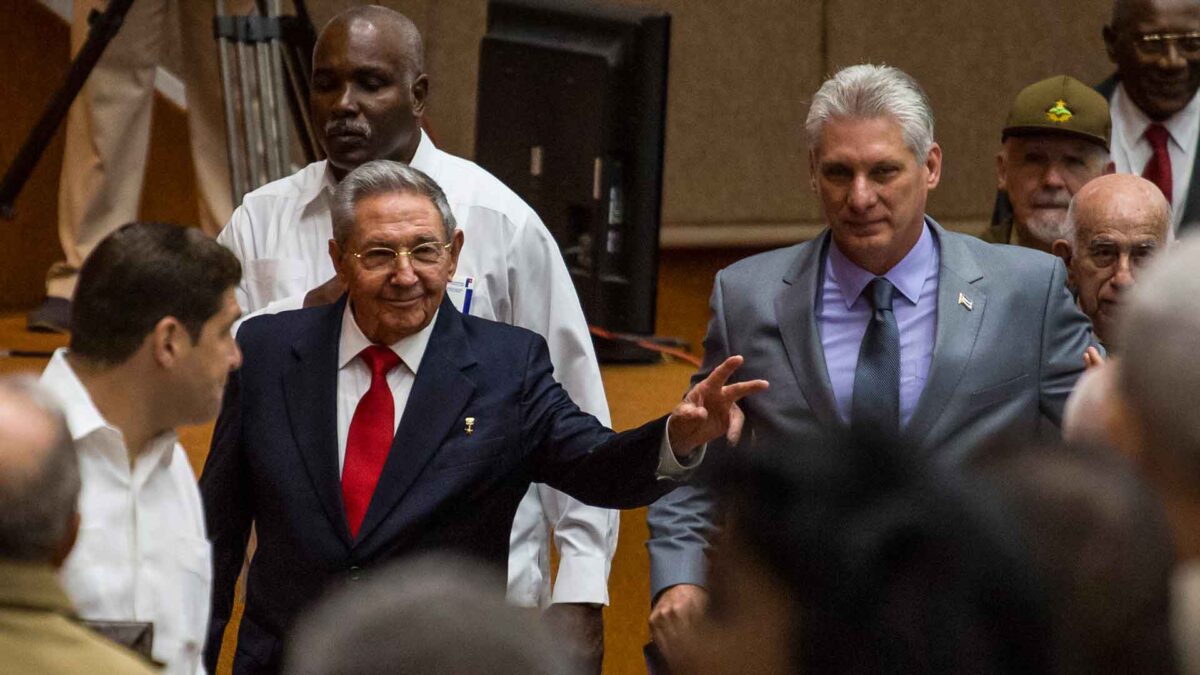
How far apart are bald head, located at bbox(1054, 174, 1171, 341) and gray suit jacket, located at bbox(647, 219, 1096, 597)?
13.0 inches

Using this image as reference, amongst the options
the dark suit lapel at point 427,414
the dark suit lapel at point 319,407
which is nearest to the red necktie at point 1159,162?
the dark suit lapel at point 427,414

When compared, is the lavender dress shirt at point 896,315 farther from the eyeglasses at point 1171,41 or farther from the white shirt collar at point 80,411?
the eyeglasses at point 1171,41

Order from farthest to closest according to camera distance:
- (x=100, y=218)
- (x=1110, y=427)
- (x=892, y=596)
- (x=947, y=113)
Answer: (x=947, y=113)
(x=100, y=218)
(x=1110, y=427)
(x=892, y=596)

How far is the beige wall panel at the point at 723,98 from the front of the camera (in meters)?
6.86

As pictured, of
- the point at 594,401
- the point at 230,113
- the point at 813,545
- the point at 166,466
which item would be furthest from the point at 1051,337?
the point at 230,113

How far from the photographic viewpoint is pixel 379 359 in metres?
2.95

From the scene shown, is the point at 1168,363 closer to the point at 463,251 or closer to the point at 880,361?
the point at 880,361

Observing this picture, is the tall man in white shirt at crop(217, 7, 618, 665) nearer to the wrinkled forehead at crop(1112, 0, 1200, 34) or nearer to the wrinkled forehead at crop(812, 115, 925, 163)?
the wrinkled forehead at crop(812, 115, 925, 163)

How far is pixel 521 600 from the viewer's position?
3197 millimetres

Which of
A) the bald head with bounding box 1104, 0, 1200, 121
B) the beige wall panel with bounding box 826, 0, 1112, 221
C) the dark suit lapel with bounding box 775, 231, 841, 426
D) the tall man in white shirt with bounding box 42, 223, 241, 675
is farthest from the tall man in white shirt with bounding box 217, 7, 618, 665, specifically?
the beige wall panel with bounding box 826, 0, 1112, 221

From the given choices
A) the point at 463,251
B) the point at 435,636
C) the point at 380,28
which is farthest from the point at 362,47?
the point at 435,636

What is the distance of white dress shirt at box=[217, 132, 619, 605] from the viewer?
10.8ft

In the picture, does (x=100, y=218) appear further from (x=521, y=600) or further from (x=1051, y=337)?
(x=1051, y=337)

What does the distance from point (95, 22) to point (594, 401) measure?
1764 millimetres
